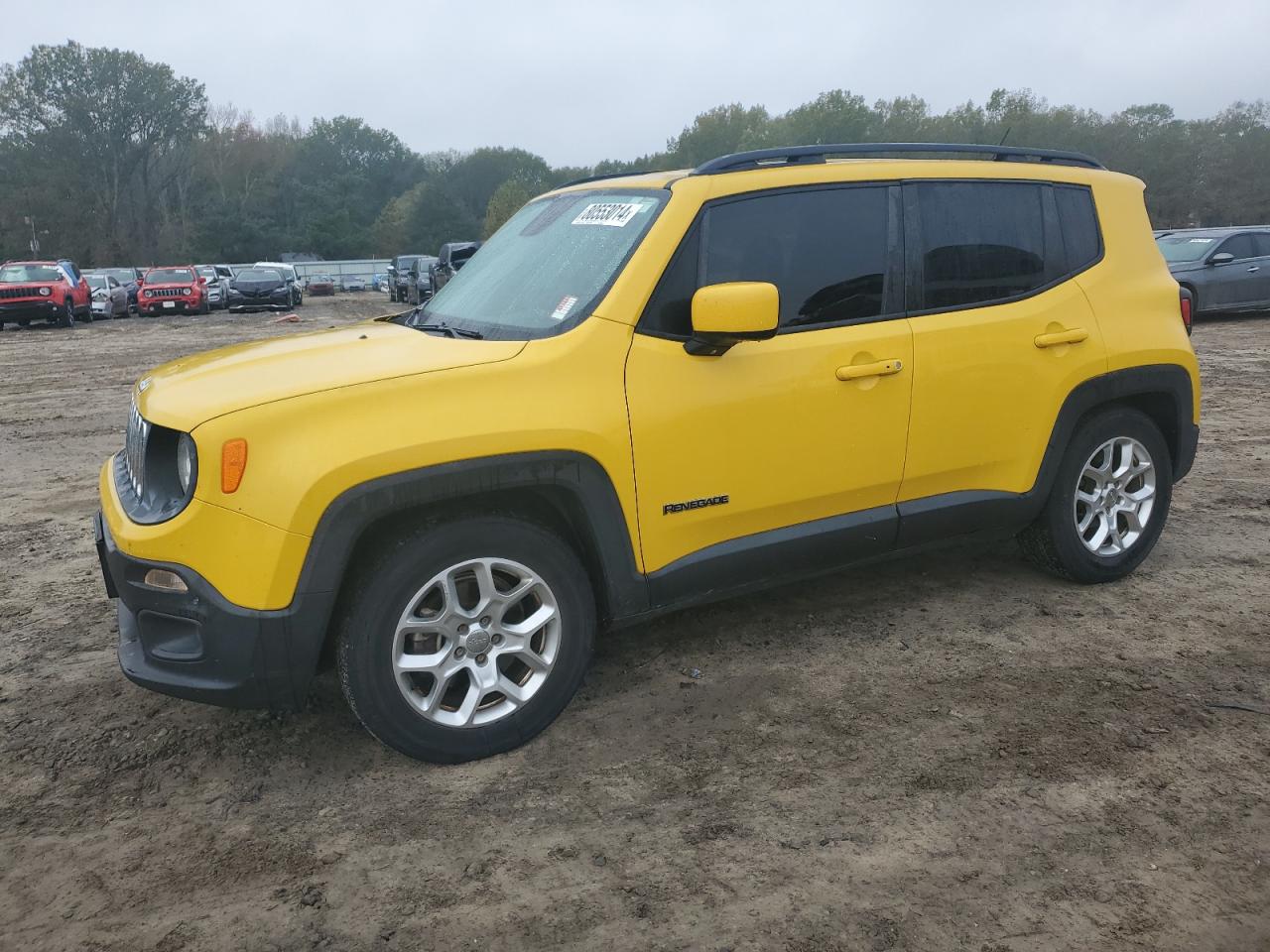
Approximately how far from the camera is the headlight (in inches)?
115

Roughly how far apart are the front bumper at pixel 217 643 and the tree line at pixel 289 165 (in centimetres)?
6187

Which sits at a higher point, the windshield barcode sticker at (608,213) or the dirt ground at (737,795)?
the windshield barcode sticker at (608,213)

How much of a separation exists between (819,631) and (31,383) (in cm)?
1307

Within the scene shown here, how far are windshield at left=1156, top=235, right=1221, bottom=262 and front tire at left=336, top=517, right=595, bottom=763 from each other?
15971 millimetres

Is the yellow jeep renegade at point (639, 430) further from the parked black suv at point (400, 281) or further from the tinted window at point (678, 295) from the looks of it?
the parked black suv at point (400, 281)

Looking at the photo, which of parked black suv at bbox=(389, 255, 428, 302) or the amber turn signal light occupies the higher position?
the amber turn signal light

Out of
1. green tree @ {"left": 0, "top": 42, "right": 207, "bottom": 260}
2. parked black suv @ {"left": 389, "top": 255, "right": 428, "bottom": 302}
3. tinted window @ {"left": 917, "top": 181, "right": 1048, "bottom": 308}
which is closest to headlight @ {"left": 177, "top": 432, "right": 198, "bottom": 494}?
tinted window @ {"left": 917, "top": 181, "right": 1048, "bottom": 308}

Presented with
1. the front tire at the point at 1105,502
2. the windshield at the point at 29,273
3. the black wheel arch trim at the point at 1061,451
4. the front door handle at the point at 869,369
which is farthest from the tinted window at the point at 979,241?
the windshield at the point at 29,273

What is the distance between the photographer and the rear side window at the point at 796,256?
355 cm

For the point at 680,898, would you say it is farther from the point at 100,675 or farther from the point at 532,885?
the point at 100,675

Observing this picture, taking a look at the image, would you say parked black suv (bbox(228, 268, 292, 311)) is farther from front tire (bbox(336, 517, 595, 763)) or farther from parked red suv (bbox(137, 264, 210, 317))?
front tire (bbox(336, 517, 595, 763))

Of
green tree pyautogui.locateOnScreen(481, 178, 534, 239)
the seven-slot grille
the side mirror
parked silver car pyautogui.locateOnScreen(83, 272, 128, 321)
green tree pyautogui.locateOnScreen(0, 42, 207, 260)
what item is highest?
green tree pyautogui.locateOnScreen(0, 42, 207, 260)

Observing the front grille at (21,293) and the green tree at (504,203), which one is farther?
the green tree at (504,203)

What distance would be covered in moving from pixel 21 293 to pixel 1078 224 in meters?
25.4
